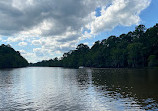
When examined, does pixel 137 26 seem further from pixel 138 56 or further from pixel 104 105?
pixel 104 105

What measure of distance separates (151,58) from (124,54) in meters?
35.8

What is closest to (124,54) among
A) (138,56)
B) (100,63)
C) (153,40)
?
(138,56)

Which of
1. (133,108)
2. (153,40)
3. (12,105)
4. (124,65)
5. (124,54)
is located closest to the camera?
(133,108)

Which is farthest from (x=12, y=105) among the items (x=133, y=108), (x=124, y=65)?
(x=124, y=65)

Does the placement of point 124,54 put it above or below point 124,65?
above

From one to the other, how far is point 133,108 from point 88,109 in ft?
17.3

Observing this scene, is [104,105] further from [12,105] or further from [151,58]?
[151,58]

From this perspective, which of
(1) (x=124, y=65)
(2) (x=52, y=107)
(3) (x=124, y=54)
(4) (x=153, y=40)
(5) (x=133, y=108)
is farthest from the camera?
(1) (x=124, y=65)

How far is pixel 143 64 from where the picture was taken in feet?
421

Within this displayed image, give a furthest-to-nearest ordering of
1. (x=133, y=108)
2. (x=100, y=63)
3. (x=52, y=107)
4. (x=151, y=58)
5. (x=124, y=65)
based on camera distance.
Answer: (x=100, y=63) → (x=124, y=65) → (x=151, y=58) → (x=52, y=107) → (x=133, y=108)

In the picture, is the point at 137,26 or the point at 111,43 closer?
the point at 137,26

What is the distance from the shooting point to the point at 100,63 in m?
187

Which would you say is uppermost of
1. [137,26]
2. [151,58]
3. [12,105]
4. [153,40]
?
[137,26]

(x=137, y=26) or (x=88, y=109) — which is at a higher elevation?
(x=137, y=26)
